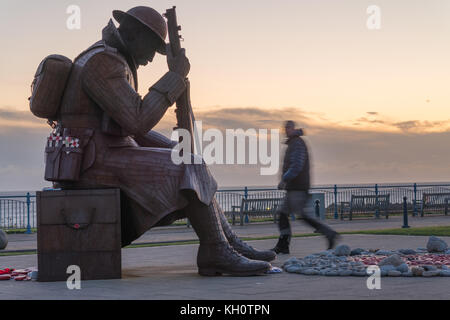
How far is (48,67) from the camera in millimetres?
7121

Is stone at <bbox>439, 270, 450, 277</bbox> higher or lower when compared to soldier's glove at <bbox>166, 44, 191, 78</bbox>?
lower

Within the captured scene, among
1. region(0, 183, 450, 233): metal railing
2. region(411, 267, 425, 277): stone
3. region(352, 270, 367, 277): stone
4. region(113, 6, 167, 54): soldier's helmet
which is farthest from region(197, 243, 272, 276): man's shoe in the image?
region(0, 183, 450, 233): metal railing

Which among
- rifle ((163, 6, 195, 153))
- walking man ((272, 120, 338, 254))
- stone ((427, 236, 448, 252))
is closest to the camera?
rifle ((163, 6, 195, 153))

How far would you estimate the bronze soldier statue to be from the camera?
23.2ft

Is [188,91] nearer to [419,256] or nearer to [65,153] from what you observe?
[65,153]

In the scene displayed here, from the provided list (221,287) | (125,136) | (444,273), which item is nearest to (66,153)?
(125,136)

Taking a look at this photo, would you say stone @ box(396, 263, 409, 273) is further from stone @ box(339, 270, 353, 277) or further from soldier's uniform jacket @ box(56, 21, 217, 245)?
soldier's uniform jacket @ box(56, 21, 217, 245)

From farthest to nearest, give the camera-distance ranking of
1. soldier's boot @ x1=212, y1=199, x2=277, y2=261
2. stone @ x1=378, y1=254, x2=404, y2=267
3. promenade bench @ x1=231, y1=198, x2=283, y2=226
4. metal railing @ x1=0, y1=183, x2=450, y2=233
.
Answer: promenade bench @ x1=231, y1=198, x2=283, y2=226
metal railing @ x1=0, y1=183, x2=450, y2=233
soldier's boot @ x1=212, y1=199, x2=277, y2=261
stone @ x1=378, y1=254, x2=404, y2=267

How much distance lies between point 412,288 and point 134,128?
284 cm

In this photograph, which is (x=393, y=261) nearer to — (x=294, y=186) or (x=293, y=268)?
(x=293, y=268)

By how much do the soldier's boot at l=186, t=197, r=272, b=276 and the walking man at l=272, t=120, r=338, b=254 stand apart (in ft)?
10.7

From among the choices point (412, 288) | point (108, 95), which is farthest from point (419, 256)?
point (108, 95)

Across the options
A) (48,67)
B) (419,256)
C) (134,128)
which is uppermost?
(48,67)

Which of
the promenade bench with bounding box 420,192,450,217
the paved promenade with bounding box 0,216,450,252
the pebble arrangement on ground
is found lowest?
the paved promenade with bounding box 0,216,450,252
